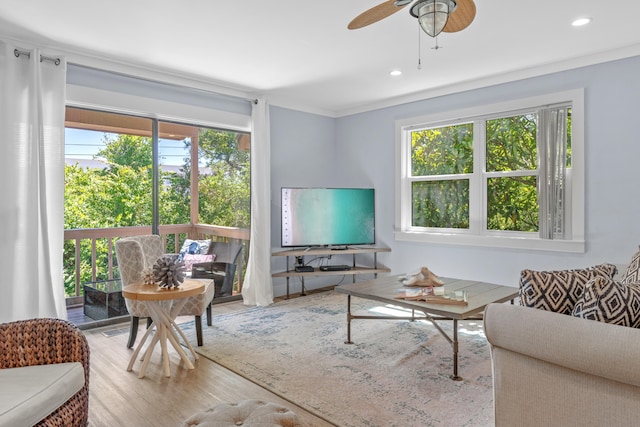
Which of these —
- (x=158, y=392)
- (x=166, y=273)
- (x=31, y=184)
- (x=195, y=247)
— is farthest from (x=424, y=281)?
(x=31, y=184)

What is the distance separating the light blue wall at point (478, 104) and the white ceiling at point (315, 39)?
190mm

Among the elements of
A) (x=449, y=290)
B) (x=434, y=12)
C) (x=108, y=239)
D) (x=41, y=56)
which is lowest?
(x=449, y=290)

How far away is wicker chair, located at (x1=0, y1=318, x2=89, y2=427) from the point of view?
1.79m

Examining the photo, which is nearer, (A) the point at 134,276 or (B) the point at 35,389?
(B) the point at 35,389

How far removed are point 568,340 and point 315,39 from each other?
272 centimetres

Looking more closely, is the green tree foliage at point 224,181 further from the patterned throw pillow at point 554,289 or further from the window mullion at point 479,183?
the patterned throw pillow at point 554,289

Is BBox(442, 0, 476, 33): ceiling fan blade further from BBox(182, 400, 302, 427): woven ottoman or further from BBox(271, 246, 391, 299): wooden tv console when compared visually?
BBox(271, 246, 391, 299): wooden tv console

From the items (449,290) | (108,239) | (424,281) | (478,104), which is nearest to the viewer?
(449,290)

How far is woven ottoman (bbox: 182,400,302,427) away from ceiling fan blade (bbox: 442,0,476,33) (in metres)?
2.08

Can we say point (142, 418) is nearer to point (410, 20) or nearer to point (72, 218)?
point (72, 218)

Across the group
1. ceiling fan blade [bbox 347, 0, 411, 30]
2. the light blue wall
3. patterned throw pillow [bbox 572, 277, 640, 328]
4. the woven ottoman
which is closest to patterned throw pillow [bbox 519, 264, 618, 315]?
patterned throw pillow [bbox 572, 277, 640, 328]

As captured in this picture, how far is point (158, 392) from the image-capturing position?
254 cm

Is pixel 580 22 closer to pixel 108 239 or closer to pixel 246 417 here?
pixel 246 417

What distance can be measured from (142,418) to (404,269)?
3.53 metres
